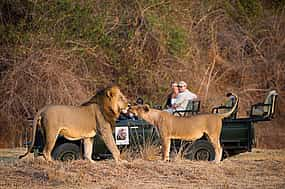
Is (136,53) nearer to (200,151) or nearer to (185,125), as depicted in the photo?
(200,151)

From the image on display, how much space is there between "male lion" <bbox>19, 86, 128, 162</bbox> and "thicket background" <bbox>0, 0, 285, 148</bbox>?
6042 mm

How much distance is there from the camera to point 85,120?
11.5 m

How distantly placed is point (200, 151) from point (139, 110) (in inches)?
54.1

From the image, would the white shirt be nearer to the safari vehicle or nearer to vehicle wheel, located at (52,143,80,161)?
the safari vehicle

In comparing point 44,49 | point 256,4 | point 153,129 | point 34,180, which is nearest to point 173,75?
point 44,49

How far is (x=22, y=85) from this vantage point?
17844 mm

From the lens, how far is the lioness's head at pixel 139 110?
1229 centimetres

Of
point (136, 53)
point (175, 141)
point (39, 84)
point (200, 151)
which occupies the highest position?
point (136, 53)

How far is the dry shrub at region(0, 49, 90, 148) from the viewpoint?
17.7 meters

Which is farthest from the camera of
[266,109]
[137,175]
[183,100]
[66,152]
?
[183,100]

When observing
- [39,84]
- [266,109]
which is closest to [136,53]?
[39,84]

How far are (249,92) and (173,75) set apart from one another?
10.6ft

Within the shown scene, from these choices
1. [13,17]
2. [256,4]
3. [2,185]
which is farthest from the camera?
[256,4]

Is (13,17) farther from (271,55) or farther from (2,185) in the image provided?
(2,185)
